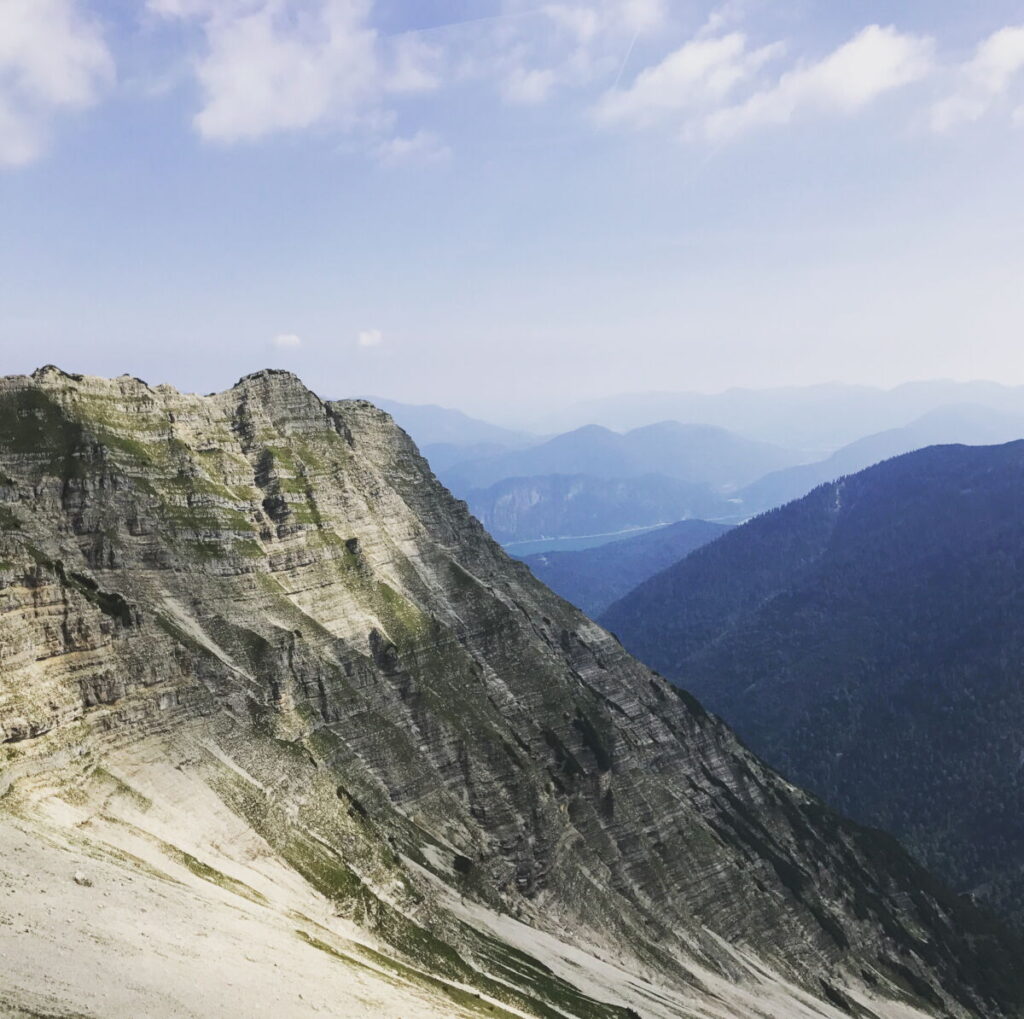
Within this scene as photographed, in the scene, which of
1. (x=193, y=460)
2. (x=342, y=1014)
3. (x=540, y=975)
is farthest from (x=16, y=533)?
(x=540, y=975)

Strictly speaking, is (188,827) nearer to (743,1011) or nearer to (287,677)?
(287,677)

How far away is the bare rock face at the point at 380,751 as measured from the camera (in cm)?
9156

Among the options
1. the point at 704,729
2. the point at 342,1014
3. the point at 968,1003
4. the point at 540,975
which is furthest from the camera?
the point at 704,729

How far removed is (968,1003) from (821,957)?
140 feet

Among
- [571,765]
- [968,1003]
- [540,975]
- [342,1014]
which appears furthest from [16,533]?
[968,1003]

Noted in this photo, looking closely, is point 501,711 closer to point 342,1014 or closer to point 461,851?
point 461,851

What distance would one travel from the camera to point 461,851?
12175 centimetres

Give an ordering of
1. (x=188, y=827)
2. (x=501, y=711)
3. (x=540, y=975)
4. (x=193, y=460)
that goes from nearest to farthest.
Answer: (x=188, y=827) < (x=540, y=975) < (x=193, y=460) < (x=501, y=711)

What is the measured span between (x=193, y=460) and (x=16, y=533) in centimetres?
3658

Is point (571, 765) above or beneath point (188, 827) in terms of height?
beneath

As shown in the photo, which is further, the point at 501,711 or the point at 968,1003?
the point at 968,1003

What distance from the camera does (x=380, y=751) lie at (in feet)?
411

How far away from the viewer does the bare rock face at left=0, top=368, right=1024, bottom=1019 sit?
91.6 m

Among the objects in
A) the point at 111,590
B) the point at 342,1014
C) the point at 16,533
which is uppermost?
the point at 16,533
